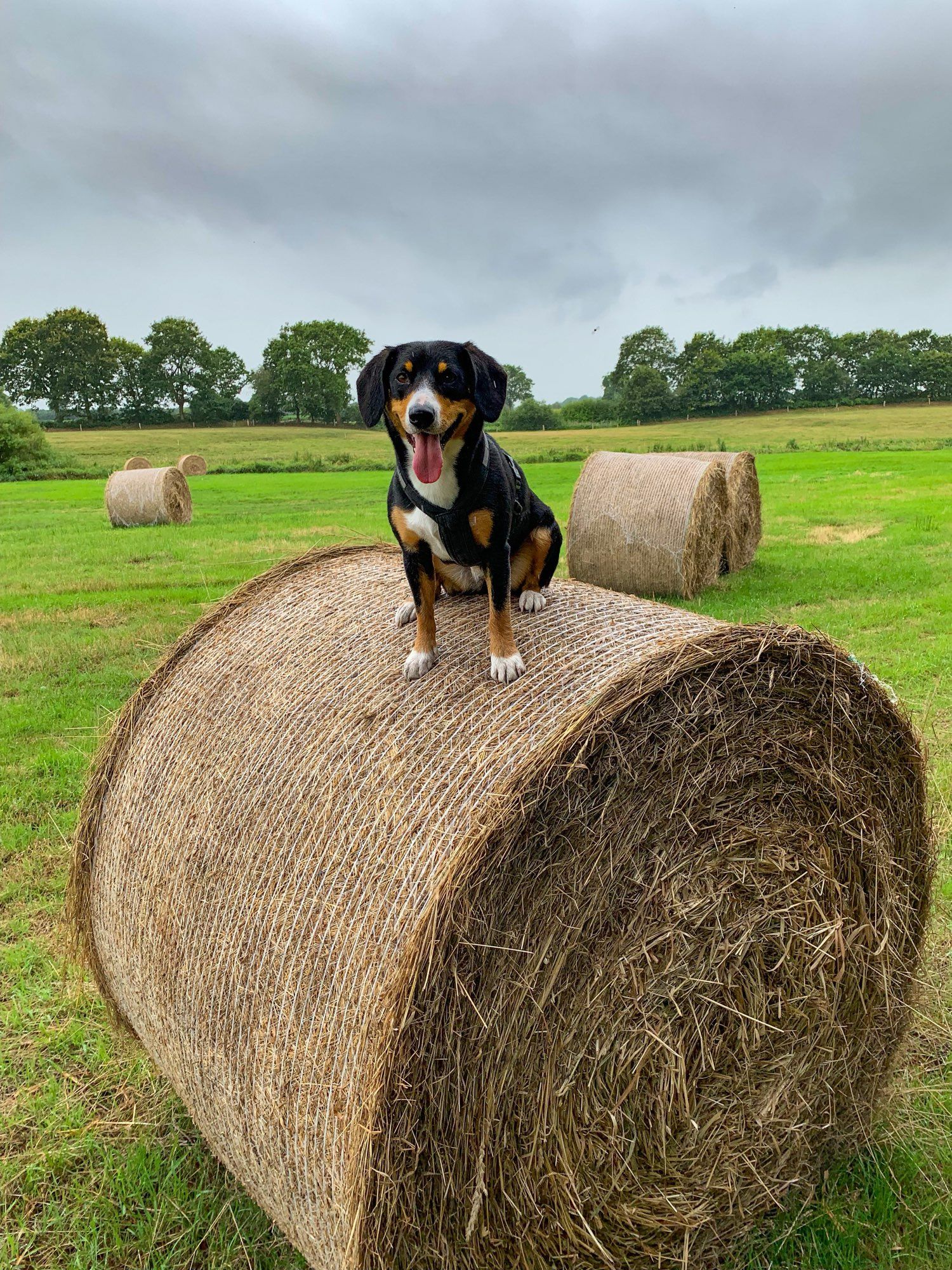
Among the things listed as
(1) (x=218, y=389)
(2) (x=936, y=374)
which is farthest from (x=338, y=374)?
Answer: (2) (x=936, y=374)

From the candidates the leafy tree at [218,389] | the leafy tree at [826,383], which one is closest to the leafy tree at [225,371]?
the leafy tree at [218,389]

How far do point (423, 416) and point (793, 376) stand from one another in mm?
77017

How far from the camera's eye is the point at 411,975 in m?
2.17

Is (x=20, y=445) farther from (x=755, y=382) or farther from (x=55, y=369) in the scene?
(x=755, y=382)

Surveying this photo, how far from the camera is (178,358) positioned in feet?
276

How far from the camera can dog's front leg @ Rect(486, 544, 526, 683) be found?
9.60 feet

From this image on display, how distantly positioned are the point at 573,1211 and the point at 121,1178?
5.60 feet

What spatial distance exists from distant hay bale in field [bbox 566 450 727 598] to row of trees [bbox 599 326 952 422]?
2400 inches

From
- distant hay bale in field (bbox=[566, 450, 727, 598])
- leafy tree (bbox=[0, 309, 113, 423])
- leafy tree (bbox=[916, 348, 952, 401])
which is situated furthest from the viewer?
leafy tree (bbox=[0, 309, 113, 423])

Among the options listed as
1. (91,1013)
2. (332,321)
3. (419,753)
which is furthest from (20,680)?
(332,321)

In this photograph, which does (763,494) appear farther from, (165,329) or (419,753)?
(165,329)

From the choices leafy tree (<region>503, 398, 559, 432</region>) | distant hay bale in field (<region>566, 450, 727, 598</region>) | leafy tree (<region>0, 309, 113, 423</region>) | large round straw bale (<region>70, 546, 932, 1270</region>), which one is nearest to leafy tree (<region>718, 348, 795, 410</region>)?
leafy tree (<region>503, 398, 559, 432</region>)

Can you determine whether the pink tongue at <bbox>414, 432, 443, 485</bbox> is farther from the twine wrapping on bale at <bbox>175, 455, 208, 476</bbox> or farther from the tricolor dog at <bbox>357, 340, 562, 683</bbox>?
the twine wrapping on bale at <bbox>175, 455, 208, 476</bbox>

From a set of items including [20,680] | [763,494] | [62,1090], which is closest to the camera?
[62,1090]
